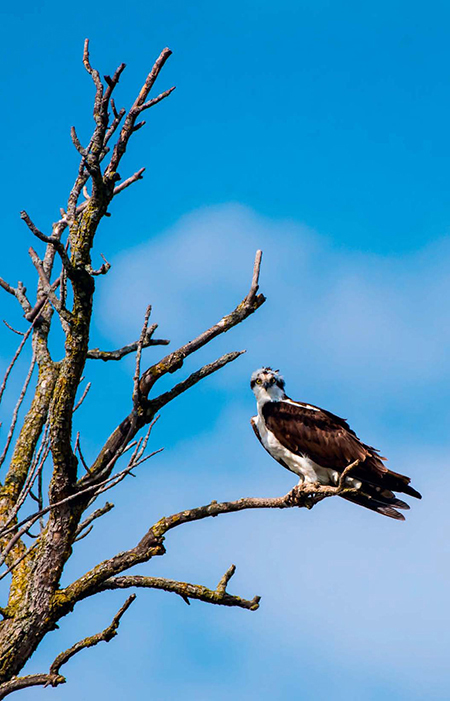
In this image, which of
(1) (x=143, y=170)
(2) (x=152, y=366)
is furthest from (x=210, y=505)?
(1) (x=143, y=170)

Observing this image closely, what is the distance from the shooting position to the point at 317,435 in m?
9.42

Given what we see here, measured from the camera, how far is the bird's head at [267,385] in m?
10.4

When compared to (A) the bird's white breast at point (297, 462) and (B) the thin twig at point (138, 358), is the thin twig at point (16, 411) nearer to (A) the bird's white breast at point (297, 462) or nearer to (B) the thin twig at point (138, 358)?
(B) the thin twig at point (138, 358)

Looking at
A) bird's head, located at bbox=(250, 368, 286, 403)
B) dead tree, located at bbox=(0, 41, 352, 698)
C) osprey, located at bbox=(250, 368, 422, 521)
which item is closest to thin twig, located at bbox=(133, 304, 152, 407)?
dead tree, located at bbox=(0, 41, 352, 698)

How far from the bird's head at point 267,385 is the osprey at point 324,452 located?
0.54 feet

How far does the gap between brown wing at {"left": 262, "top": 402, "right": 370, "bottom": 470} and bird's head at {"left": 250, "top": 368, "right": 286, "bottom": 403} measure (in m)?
0.45

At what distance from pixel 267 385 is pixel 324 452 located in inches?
59.2

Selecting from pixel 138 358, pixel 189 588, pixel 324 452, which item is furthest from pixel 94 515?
pixel 324 452

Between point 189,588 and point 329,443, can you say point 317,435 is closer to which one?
point 329,443

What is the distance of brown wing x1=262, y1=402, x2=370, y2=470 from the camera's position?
9.32 meters

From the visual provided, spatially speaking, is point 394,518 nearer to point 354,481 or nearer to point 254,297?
point 354,481

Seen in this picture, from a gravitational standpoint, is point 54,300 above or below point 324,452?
below

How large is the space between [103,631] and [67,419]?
193cm

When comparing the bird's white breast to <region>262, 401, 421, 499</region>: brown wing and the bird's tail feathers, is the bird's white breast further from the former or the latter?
the bird's tail feathers
